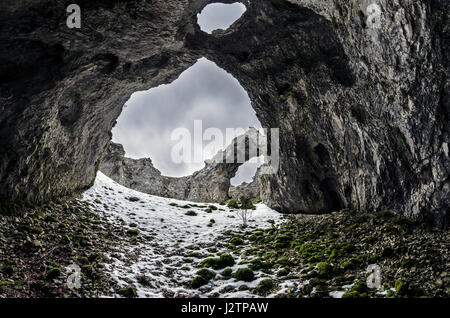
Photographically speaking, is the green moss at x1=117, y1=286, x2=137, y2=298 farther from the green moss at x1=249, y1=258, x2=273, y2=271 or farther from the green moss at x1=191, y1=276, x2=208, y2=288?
the green moss at x1=249, y1=258, x2=273, y2=271

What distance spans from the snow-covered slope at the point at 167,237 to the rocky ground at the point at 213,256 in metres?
0.08

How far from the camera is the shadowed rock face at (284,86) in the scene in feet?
32.4

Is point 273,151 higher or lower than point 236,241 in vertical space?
higher

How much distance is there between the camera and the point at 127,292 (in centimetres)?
956

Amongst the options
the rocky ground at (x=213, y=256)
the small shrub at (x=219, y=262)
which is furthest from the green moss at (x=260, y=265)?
the small shrub at (x=219, y=262)

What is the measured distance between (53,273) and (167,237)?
→ 352 inches

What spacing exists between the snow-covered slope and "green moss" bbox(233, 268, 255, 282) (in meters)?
0.26

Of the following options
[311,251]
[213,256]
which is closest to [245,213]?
[213,256]

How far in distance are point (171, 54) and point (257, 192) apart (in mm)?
23540

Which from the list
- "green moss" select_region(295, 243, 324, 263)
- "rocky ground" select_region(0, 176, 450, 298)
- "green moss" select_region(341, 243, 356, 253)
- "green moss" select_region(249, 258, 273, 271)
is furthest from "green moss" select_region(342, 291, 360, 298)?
"green moss" select_region(249, 258, 273, 271)

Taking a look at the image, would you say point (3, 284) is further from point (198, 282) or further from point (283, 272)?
point (283, 272)

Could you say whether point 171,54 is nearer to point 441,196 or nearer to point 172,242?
point 172,242

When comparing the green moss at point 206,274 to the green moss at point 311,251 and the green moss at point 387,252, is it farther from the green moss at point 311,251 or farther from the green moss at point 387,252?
the green moss at point 387,252
